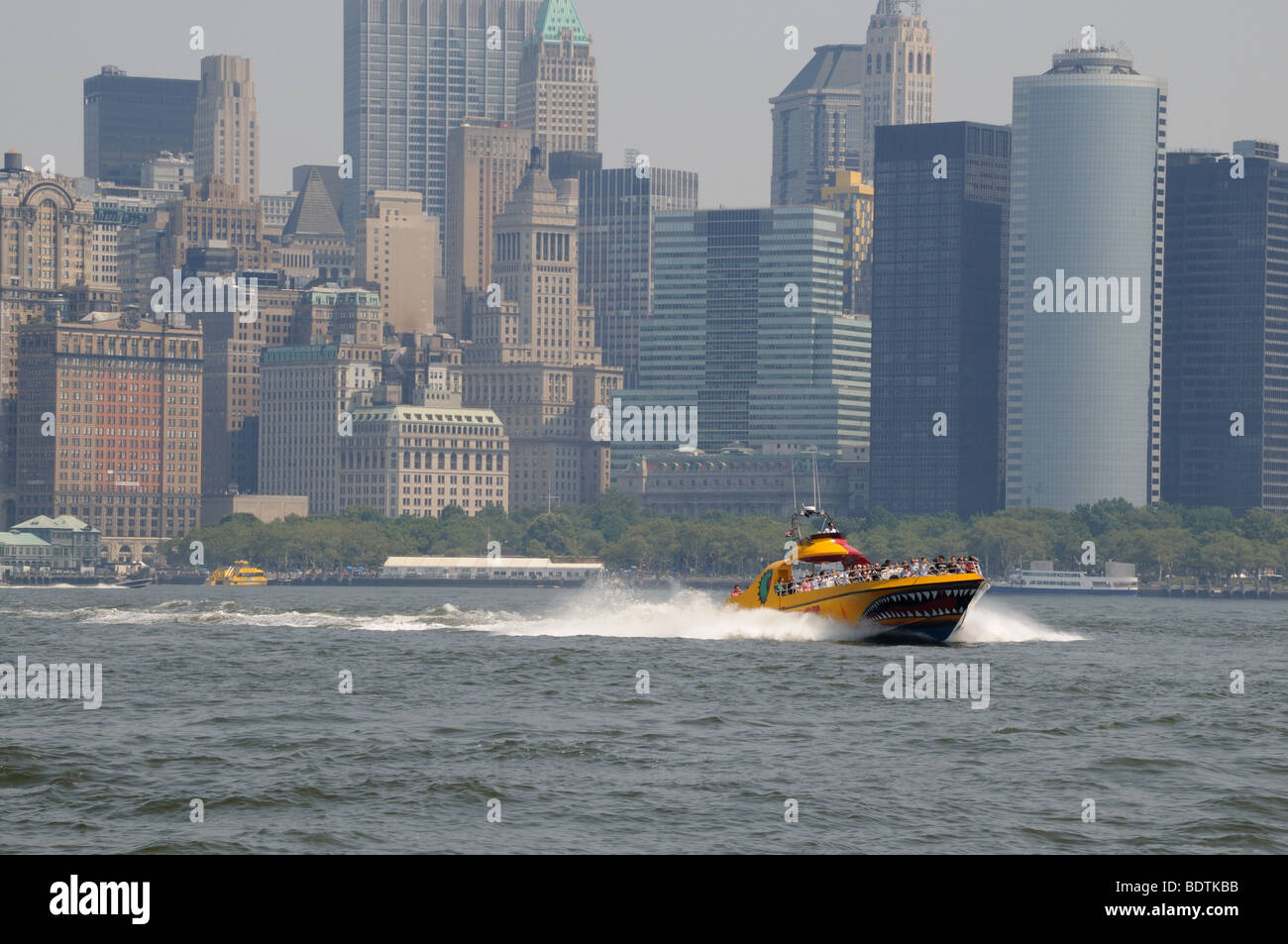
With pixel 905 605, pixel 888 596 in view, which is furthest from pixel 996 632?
pixel 888 596

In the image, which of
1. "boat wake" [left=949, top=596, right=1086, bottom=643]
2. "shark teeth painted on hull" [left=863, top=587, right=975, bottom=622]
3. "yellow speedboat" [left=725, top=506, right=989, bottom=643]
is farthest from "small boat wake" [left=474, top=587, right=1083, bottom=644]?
"shark teeth painted on hull" [left=863, top=587, right=975, bottom=622]

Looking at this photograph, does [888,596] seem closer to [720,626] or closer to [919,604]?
[919,604]

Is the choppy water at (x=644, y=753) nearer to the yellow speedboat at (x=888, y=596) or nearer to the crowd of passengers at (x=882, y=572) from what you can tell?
the yellow speedboat at (x=888, y=596)

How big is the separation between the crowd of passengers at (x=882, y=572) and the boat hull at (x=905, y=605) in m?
0.36

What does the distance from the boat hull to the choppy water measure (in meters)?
1.05

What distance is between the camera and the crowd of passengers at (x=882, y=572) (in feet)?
269

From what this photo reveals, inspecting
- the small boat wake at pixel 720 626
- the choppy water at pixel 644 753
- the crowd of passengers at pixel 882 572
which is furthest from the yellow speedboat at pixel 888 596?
the choppy water at pixel 644 753

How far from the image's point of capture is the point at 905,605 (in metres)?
81.4

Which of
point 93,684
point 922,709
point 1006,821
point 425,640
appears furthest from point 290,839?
point 425,640

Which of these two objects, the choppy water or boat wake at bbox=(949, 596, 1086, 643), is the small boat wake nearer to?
boat wake at bbox=(949, 596, 1086, 643)

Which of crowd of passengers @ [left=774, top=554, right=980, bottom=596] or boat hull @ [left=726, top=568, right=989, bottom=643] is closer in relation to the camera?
boat hull @ [left=726, top=568, right=989, bottom=643]

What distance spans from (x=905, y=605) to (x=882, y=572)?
5.49 ft

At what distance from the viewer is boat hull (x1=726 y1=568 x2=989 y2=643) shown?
267 ft
